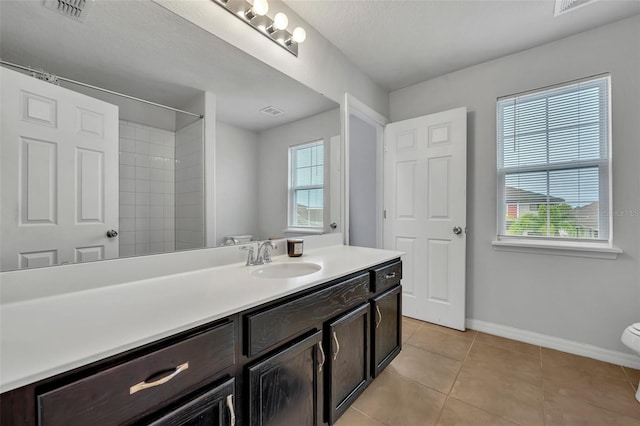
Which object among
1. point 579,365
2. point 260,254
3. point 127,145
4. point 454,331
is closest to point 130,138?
point 127,145

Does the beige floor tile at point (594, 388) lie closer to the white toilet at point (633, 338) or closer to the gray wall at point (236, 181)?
the white toilet at point (633, 338)

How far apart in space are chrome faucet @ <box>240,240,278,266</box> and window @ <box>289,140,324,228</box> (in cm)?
27

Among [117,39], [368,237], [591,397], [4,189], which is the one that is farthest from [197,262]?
[591,397]

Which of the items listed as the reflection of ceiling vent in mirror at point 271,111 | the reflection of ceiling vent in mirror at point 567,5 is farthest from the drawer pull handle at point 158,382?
the reflection of ceiling vent in mirror at point 567,5

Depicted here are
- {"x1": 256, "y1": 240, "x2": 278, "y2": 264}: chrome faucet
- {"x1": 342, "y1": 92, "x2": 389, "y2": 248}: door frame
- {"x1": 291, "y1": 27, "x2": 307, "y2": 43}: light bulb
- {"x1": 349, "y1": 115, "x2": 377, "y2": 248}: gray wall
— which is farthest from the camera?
{"x1": 349, "y1": 115, "x2": 377, "y2": 248}: gray wall

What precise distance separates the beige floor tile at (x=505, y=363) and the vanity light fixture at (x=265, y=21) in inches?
101

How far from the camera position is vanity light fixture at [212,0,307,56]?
1.48 metres

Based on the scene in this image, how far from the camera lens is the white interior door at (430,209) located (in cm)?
247

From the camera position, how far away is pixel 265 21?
1628 mm

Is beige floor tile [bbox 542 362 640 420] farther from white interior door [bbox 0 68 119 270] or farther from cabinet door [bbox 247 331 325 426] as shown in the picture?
white interior door [bbox 0 68 119 270]

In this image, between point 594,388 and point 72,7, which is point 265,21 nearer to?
point 72,7

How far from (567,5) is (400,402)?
2776 mm

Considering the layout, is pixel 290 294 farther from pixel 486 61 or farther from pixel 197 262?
pixel 486 61

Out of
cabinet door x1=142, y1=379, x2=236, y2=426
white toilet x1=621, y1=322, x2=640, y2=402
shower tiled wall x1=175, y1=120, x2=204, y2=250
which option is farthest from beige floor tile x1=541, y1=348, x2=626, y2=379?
shower tiled wall x1=175, y1=120, x2=204, y2=250
